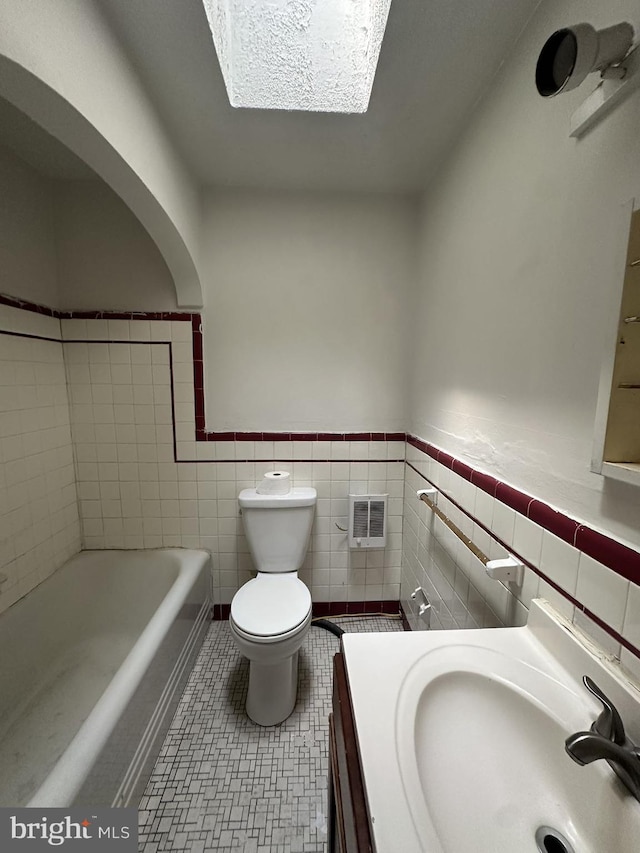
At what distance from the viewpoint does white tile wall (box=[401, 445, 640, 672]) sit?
0.58 meters

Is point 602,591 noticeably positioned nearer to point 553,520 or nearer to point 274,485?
point 553,520

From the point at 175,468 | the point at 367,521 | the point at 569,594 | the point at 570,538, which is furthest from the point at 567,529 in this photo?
the point at 175,468

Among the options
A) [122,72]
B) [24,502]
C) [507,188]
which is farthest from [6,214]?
[507,188]

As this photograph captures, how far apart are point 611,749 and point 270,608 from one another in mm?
1107

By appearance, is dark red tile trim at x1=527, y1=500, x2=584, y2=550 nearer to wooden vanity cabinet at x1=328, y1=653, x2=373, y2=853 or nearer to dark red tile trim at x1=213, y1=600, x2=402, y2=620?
wooden vanity cabinet at x1=328, y1=653, x2=373, y2=853

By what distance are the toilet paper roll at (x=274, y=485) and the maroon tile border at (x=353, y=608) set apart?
73cm

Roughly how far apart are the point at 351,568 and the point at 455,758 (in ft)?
4.26

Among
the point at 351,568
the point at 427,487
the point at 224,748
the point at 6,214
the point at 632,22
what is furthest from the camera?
the point at 351,568

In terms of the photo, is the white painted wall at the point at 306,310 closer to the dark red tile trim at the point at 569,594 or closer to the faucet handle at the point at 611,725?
the dark red tile trim at the point at 569,594

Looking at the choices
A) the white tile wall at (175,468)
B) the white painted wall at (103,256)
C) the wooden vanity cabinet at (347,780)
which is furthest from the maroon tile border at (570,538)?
the white painted wall at (103,256)

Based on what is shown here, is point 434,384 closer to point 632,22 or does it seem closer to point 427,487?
point 427,487

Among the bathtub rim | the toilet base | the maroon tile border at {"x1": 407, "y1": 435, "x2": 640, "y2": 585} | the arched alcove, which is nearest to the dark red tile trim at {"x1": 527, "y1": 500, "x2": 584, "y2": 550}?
the maroon tile border at {"x1": 407, "y1": 435, "x2": 640, "y2": 585}

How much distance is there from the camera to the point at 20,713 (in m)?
1.24

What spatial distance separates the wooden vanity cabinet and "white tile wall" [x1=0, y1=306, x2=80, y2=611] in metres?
1.47
